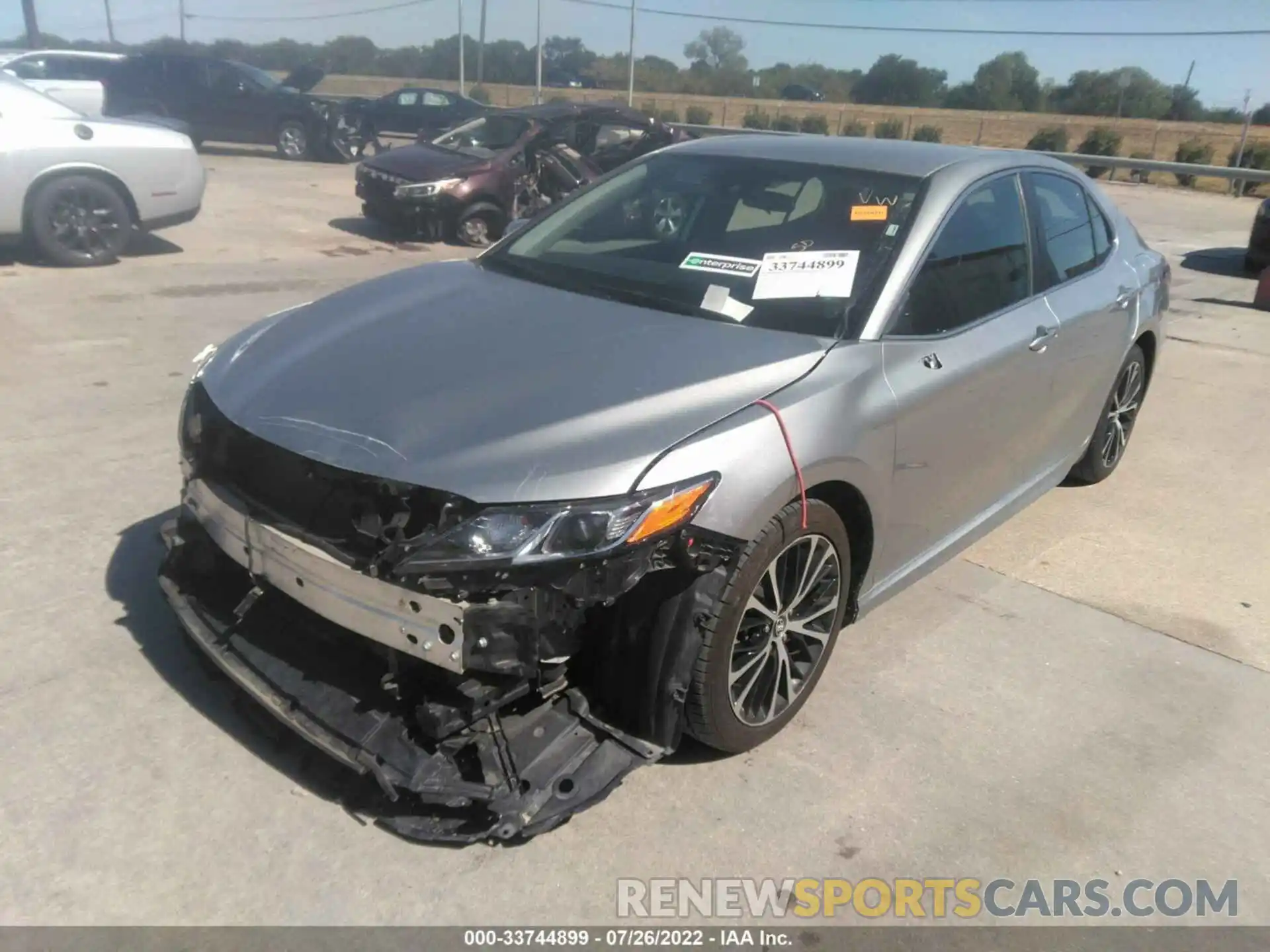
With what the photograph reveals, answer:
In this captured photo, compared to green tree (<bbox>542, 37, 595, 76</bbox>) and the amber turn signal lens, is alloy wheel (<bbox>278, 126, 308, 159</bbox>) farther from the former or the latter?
green tree (<bbox>542, 37, 595, 76</bbox>)

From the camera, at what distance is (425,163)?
11.7 meters

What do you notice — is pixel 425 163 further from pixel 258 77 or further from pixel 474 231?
pixel 258 77

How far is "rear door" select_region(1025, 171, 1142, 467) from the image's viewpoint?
424 cm

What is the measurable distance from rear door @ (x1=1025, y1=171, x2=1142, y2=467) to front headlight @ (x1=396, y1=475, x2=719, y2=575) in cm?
230

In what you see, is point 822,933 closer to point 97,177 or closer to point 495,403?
point 495,403

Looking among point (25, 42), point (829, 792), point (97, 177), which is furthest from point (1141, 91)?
point (829, 792)

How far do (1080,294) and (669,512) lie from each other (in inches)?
106

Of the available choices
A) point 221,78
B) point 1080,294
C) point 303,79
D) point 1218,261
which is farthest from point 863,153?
point 303,79

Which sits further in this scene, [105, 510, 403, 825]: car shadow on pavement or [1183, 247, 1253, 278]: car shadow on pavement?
[1183, 247, 1253, 278]: car shadow on pavement

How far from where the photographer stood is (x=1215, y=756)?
3.32 metres

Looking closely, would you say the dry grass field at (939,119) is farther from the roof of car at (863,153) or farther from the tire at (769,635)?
the tire at (769,635)

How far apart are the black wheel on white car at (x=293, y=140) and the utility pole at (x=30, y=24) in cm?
1893

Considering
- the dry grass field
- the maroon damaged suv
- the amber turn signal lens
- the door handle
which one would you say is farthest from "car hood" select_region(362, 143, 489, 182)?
the dry grass field

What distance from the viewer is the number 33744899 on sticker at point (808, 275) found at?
3.41 metres
